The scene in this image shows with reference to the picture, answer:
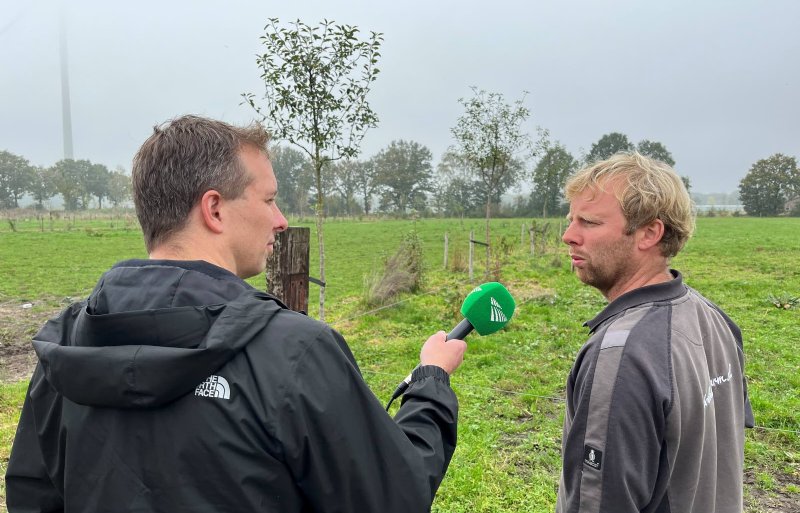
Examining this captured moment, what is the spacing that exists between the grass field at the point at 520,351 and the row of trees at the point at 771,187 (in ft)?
216

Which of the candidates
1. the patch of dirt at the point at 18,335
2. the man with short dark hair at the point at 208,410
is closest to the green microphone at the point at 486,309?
the man with short dark hair at the point at 208,410

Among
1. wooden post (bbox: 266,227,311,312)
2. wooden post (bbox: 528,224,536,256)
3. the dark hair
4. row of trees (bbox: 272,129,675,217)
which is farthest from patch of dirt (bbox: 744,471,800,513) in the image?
row of trees (bbox: 272,129,675,217)

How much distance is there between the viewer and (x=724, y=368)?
1.96m

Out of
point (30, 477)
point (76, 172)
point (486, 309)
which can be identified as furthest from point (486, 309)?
point (76, 172)

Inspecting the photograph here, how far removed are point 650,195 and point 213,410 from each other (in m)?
1.74

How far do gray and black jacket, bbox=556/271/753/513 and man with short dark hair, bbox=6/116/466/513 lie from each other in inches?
23.4

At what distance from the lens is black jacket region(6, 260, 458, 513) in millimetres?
1202

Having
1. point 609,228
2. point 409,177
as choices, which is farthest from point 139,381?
point 409,177

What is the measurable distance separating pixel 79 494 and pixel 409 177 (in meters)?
86.5

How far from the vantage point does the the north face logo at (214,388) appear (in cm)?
123

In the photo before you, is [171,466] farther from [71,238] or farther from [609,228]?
[71,238]

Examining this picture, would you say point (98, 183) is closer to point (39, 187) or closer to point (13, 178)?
point (39, 187)

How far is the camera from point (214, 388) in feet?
4.04

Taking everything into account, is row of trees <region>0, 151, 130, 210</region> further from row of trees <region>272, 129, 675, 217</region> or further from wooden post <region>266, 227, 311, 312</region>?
Result: wooden post <region>266, 227, 311, 312</region>
